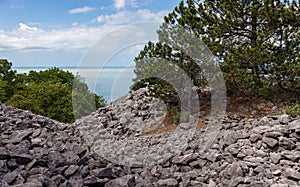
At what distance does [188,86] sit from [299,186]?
417 cm

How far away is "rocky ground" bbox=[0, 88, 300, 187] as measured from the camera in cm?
509

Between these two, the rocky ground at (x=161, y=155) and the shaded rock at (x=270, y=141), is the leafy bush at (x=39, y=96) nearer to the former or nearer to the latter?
the rocky ground at (x=161, y=155)

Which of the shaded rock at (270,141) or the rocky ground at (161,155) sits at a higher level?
the shaded rock at (270,141)

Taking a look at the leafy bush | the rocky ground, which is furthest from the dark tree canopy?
the leafy bush

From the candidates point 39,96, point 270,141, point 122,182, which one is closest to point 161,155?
point 122,182

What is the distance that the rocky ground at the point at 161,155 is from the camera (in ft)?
16.7

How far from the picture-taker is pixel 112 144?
324 inches

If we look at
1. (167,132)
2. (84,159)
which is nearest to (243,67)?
(167,132)

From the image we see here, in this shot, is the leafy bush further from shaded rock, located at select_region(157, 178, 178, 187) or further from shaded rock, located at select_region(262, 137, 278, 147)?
shaded rock, located at select_region(262, 137, 278, 147)

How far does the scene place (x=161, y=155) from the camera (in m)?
7.05

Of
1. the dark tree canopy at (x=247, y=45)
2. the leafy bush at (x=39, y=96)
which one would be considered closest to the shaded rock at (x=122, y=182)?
the dark tree canopy at (x=247, y=45)

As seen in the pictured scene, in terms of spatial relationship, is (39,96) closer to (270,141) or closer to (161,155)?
(161,155)

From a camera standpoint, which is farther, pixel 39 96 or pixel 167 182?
pixel 39 96

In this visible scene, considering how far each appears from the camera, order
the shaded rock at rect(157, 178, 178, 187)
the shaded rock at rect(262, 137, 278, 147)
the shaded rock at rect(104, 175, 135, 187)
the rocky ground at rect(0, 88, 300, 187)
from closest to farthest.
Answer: the shaded rock at rect(104, 175, 135, 187)
the rocky ground at rect(0, 88, 300, 187)
the shaded rock at rect(157, 178, 178, 187)
the shaded rock at rect(262, 137, 278, 147)
